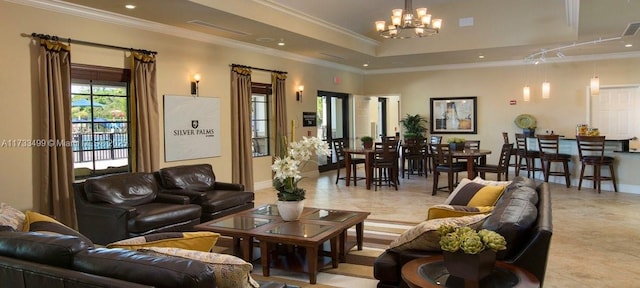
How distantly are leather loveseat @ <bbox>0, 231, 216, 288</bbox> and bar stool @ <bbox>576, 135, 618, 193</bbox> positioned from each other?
791cm

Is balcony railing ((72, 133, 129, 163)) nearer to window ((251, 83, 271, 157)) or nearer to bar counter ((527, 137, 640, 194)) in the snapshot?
window ((251, 83, 271, 157))

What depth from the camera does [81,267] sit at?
73.1 inches

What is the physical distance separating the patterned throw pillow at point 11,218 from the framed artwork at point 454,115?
10.2 m

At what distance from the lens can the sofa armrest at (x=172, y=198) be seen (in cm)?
520

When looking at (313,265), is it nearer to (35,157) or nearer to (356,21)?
(35,157)

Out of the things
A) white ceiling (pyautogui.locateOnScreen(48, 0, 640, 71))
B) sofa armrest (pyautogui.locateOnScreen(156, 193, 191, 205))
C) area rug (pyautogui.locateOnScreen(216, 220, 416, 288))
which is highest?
white ceiling (pyautogui.locateOnScreen(48, 0, 640, 71))

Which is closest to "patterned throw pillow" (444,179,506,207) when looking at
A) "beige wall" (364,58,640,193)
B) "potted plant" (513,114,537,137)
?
"potted plant" (513,114,537,137)

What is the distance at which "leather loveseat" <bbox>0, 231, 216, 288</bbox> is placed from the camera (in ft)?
5.52

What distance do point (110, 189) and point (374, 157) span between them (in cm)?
485

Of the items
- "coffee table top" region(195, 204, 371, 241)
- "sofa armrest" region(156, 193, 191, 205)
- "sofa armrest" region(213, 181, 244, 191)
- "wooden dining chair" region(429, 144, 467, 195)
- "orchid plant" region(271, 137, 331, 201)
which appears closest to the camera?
"coffee table top" region(195, 204, 371, 241)

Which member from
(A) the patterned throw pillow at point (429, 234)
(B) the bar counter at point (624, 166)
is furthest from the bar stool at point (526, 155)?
(A) the patterned throw pillow at point (429, 234)

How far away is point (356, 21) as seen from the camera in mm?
8430

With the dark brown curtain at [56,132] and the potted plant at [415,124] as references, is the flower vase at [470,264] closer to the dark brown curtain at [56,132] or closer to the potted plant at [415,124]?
the dark brown curtain at [56,132]

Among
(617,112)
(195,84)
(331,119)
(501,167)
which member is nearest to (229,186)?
(195,84)
